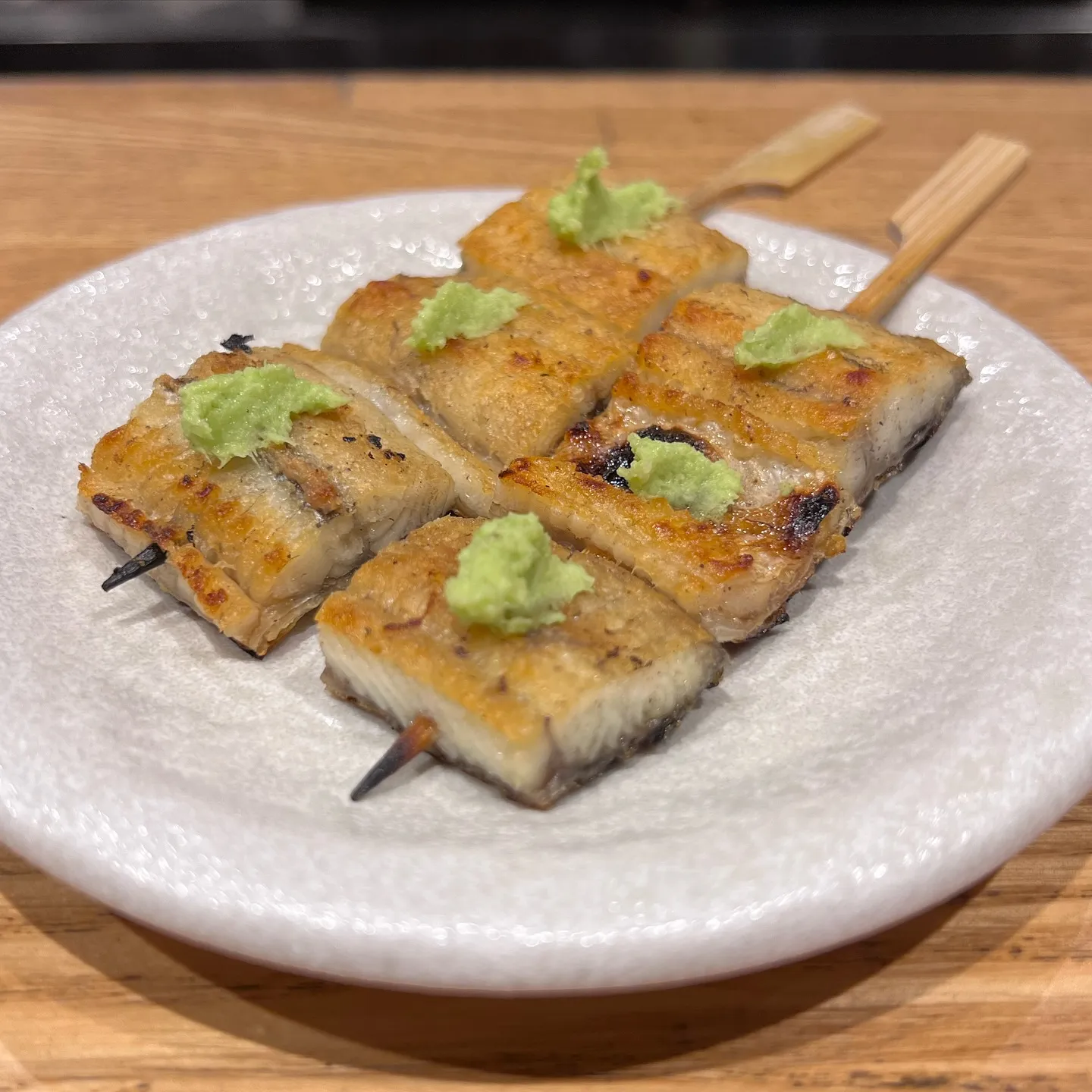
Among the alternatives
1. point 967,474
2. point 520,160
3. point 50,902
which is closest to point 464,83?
point 520,160

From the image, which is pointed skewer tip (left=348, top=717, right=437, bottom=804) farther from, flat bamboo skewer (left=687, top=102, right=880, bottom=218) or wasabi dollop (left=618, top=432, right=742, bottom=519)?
flat bamboo skewer (left=687, top=102, right=880, bottom=218)

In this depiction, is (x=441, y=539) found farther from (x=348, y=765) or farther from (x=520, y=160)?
(x=520, y=160)

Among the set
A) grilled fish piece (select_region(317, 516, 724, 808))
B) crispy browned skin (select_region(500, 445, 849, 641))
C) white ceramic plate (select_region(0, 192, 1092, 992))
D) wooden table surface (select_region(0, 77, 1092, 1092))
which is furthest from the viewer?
crispy browned skin (select_region(500, 445, 849, 641))

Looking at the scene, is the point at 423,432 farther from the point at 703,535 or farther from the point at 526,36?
the point at 526,36

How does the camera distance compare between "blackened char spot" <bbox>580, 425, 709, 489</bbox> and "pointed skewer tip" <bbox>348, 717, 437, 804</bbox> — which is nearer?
"pointed skewer tip" <bbox>348, 717, 437, 804</bbox>

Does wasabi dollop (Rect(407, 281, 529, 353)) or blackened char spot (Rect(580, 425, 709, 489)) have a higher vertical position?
wasabi dollop (Rect(407, 281, 529, 353))

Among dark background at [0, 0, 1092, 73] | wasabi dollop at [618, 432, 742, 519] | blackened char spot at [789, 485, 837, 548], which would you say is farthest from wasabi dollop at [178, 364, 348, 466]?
dark background at [0, 0, 1092, 73]
